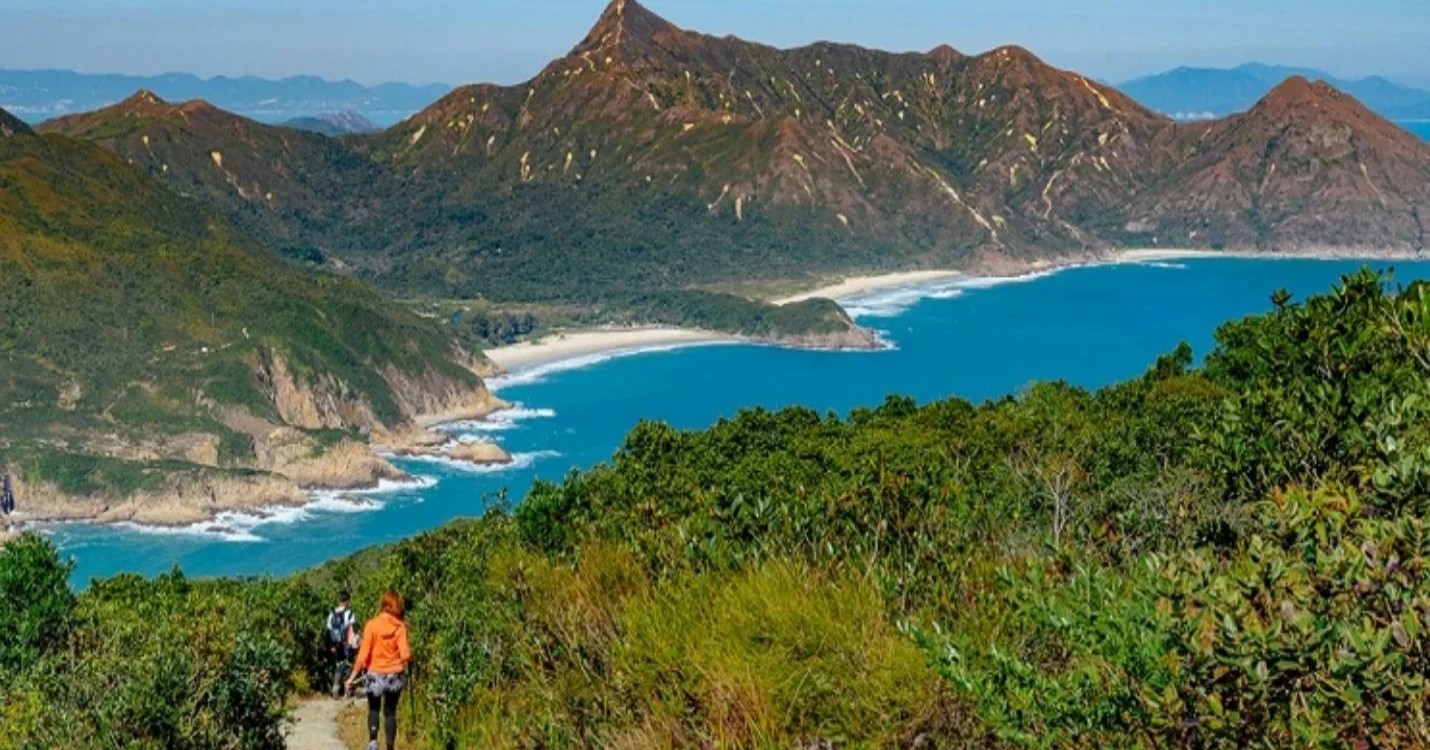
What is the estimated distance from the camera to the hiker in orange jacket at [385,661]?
14273 millimetres

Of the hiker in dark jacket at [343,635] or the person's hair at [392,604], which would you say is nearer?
the person's hair at [392,604]

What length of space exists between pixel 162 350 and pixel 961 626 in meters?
161

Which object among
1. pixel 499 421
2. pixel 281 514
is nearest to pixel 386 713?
pixel 281 514

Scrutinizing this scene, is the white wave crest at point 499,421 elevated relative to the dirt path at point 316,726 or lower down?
lower down

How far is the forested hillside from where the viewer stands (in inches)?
224

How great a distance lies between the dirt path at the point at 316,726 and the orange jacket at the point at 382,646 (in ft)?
5.24

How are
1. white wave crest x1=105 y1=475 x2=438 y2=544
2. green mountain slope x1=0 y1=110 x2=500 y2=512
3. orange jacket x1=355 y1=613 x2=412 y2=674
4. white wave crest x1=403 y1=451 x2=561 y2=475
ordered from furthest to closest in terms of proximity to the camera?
white wave crest x1=403 y1=451 x2=561 y2=475, green mountain slope x1=0 y1=110 x2=500 y2=512, white wave crest x1=105 y1=475 x2=438 y2=544, orange jacket x1=355 y1=613 x2=412 y2=674

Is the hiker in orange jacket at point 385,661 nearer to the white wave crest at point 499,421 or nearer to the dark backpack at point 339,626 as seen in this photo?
the dark backpack at point 339,626

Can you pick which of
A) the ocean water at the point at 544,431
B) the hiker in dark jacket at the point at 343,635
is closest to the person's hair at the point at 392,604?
the hiker in dark jacket at the point at 343,635

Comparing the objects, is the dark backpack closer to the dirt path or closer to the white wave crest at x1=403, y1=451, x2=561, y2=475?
the dirt path

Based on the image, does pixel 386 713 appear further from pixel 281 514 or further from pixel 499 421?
pixel 499 421

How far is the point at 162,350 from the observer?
15600 centimetres

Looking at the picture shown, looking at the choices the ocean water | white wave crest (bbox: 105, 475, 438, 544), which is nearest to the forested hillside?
the ocean water

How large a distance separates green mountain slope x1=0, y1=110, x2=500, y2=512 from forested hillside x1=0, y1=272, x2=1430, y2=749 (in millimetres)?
122430
